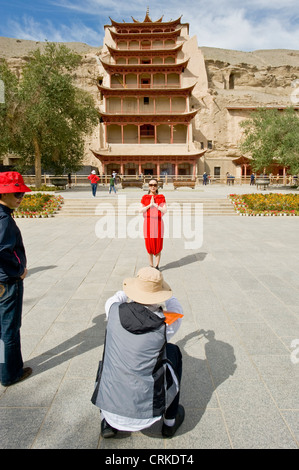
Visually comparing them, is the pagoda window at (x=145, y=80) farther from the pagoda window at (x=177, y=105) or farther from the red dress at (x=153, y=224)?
the red dress at (x=153, y=224)

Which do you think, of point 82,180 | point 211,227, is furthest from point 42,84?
point 211,227

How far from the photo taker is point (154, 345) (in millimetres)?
1932

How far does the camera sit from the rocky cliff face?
1692 inches

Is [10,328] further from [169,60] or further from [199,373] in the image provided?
[169,60]

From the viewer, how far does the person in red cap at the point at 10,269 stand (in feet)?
8.39

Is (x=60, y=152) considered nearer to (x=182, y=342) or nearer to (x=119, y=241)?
(x=119, y=241)

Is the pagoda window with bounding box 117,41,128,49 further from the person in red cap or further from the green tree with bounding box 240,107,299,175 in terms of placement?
the person in red cap

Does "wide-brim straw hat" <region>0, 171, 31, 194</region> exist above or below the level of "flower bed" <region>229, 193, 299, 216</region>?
above

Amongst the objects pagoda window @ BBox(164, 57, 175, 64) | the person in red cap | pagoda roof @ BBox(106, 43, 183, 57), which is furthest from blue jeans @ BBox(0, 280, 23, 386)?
pagoda window @ BBox(164, 57, 175, 64)

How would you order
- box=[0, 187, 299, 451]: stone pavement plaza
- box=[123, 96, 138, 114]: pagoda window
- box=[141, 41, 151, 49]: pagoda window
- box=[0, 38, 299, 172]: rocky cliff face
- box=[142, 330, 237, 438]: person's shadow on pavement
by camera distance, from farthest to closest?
box=[0, 38, 299, 172]: rocky cliff face
box=[141, 41, 151, 49]: pagoda window
box=[123, 96, 138, 114]: pagoda window
box=[142, 330, 237, 438]: person's shadow on pavement
box=[0, 187, 299, 451]: stone pavement plaza

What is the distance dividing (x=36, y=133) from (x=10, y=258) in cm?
2328

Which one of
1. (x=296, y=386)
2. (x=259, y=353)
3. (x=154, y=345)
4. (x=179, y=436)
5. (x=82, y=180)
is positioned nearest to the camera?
(x=154, y=345)

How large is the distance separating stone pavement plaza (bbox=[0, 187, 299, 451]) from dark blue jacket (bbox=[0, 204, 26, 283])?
113 centimetres

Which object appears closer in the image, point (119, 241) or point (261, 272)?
point (261, 272)
